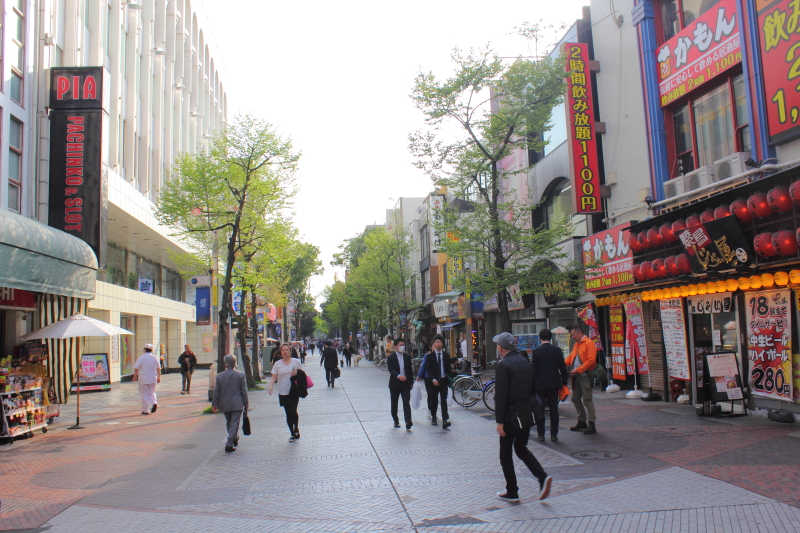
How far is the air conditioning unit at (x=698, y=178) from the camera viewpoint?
12.9 meters

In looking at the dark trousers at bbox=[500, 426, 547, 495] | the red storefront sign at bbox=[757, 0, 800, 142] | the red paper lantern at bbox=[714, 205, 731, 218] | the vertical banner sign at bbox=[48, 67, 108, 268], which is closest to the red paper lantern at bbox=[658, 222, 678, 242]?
the red paper lantern at bbox=[714, 205, 731, 218]

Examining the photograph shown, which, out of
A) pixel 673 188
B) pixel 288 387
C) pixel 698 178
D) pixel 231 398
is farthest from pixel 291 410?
pixel 673 188

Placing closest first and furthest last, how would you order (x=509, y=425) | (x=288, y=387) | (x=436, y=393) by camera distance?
1. (x=509, y=425)
2. (x=288, y=387)
3. (x=436, y=393)

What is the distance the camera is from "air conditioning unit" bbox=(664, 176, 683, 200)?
14.0 meters

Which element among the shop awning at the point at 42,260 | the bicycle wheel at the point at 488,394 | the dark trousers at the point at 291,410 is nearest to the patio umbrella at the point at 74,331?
the shop awning at the point at 42,260

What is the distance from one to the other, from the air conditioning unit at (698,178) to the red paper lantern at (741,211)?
203 cm

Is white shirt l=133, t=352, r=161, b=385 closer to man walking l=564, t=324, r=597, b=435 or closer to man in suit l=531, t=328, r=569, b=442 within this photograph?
man in suit l=531, t=328, r=569, b=442

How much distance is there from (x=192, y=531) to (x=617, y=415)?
30.7ft

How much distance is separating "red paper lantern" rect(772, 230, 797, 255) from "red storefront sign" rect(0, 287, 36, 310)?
48.8 ft

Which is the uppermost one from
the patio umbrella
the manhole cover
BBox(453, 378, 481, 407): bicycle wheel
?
the patio umbrella

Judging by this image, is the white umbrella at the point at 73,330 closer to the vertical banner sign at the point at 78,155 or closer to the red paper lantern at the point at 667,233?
the vertical banner sign at the point at 78,155

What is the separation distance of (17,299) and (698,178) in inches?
598

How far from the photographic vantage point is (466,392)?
15.4 meters

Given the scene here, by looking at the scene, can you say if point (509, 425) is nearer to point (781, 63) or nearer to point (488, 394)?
point (488, 394)
